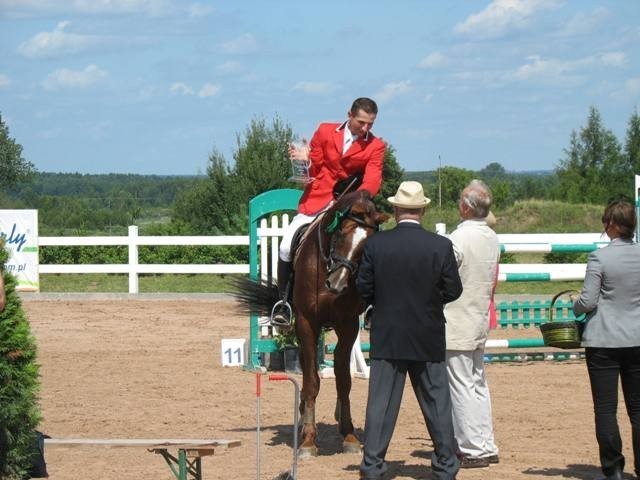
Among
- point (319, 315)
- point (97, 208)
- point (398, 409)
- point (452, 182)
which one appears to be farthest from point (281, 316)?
point (452, 182)

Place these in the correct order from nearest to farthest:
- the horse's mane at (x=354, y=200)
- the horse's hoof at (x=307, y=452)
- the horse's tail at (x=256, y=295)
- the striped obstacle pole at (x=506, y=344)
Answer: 1. the horse's mane at (x=354, y=200)
2. the horse's hoof at (x=307, y=452)
3. the horse's tail at (x=256, y=295)
4. the striped obstacle pole at (x=506, y=344)

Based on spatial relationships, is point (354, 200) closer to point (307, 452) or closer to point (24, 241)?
point (307, 452)

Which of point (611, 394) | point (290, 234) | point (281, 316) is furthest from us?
point (281, 316)

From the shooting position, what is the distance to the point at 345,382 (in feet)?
29.4

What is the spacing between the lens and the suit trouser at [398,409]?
7020mm

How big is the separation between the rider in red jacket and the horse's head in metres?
0.57

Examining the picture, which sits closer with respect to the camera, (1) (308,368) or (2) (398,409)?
(2) (398,409)

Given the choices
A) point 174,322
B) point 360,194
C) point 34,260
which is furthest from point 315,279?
point 34,260

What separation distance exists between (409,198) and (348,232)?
0.98 m

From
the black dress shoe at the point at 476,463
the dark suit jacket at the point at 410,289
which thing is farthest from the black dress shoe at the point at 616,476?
the dark suit jacket at the point at 410,289

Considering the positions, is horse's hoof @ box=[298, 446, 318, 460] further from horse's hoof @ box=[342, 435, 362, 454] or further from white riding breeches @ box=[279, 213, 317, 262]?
white riding breeches @ box=[279, 213, 317, 262]

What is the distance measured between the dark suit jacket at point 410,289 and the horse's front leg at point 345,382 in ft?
6.04

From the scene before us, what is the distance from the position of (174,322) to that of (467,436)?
10.3m

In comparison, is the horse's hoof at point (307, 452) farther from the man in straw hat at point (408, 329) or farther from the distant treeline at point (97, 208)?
the distant treeline at point (97, 208)
